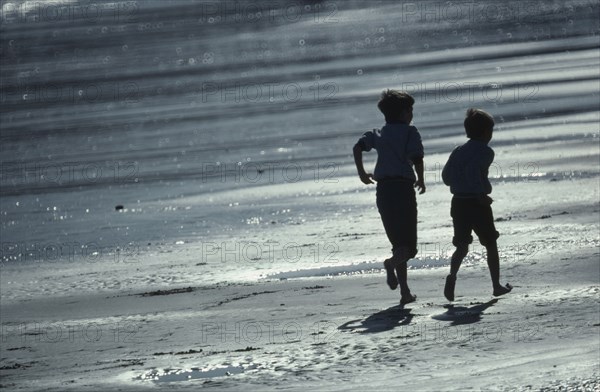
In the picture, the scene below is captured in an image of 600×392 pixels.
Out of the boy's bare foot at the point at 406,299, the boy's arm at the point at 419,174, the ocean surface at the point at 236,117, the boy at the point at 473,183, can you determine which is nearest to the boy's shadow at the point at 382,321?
the boy's bare foot at the point at 406,299

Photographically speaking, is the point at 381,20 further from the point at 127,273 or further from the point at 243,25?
the point at 127,273

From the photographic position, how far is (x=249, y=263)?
35.0ft

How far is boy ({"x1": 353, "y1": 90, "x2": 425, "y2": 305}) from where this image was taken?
8.66 meters

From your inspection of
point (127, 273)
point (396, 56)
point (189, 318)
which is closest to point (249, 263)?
point (127, 273)

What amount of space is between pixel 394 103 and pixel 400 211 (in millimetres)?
691

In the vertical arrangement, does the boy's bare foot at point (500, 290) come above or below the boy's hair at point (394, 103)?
below

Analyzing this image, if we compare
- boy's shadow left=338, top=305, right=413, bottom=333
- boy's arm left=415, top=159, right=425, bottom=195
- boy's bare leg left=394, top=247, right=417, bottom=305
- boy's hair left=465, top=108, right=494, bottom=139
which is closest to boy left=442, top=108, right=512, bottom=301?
boy's hair left=465, top=108, right=494, bottom=139

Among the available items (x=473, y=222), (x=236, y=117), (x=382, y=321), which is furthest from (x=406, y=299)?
(x=236, y=117)

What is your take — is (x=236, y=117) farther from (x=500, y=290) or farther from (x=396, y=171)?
(x=500, y=290)

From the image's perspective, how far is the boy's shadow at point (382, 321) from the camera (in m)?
7.79

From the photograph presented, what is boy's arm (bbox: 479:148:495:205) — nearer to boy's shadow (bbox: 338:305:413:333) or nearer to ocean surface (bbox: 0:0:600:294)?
boy's shadow (bbox: 338:305:413:333)

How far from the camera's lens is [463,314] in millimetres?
7973

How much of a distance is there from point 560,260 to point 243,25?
124 feet

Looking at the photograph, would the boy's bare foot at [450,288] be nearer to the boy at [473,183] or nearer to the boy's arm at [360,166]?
the boy at [473,183]
